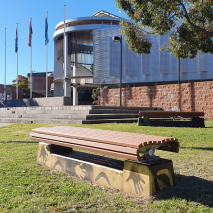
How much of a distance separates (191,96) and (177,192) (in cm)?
1383

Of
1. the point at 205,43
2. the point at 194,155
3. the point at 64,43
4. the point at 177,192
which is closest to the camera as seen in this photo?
the point at 177,192

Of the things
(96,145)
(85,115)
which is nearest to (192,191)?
(96,145)

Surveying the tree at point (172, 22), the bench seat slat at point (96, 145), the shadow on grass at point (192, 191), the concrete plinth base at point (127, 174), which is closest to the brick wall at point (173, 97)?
the tree at point (172, 22)

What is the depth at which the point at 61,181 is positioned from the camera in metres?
3.47

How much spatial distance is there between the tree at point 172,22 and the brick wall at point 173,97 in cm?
475

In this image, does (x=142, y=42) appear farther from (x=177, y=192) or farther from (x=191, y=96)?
(x=177, y=192)

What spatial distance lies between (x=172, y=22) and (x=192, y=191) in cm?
815

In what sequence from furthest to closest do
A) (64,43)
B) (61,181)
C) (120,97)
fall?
(64,43), (120,97), (61,181)

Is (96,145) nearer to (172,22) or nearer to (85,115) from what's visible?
(172,22)

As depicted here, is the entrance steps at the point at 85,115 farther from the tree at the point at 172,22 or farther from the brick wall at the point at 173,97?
the tree at the point at 172,22

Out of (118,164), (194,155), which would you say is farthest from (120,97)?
(118,164)

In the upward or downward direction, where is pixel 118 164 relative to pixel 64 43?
downward

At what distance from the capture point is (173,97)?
55.5 feet

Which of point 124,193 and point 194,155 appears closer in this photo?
point 124,193
